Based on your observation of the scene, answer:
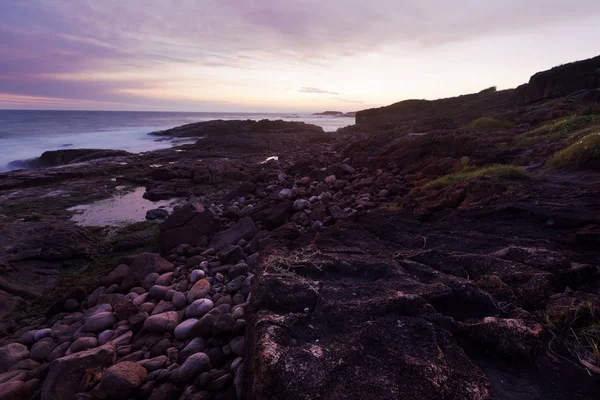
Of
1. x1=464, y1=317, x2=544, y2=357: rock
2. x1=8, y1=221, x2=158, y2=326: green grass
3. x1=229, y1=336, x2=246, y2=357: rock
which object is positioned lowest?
x1=8, y1=221, x2=158, y2=326: green grass

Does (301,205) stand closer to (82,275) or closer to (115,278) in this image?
(115,278)

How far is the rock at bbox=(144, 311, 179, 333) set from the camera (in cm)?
445

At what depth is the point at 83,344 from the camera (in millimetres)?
4414

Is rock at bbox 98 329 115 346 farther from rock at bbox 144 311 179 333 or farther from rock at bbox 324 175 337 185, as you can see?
rock at bbox 324 175 337 185

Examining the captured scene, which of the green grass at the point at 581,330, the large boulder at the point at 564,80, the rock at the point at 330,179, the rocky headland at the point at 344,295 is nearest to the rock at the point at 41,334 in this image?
the rocky headland at the point at 344,295

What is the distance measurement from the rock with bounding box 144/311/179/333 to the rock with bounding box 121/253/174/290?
6.62 ft

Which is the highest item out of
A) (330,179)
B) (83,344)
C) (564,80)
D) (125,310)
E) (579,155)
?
(564,80)

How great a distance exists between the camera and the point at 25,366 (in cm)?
427

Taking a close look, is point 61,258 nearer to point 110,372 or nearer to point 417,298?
point 110,372

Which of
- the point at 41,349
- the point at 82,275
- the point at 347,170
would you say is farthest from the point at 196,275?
the point at 347,170

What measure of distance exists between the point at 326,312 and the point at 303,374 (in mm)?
777

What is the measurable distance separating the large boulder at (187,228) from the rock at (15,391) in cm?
460

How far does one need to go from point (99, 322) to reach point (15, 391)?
1352mm

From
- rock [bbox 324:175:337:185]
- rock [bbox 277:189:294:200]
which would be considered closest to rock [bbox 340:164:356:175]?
rock [bbox 324:175:337:185]
